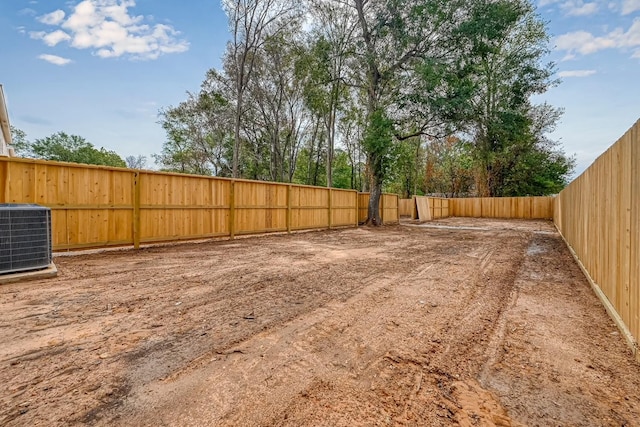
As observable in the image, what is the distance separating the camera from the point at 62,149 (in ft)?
98.6

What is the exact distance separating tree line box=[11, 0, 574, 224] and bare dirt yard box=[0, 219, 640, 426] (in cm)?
1064

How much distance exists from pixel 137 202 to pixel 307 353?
5976 millimetres

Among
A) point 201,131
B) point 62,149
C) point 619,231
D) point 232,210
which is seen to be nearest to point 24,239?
point 232,210

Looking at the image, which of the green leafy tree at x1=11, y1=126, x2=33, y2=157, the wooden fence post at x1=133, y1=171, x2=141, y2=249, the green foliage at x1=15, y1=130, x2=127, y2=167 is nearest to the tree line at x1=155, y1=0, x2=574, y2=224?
the wooden fence post at x1=133, y1=171, x2=141, y2=249

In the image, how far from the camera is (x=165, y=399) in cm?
Answer: 148

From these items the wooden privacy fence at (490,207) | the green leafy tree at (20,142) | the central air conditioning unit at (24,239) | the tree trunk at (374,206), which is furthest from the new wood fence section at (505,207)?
the green leafy tree at (20,142)

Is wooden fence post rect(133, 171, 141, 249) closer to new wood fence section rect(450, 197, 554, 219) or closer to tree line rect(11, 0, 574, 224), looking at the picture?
tree line rect(11, 0, 574, 224)

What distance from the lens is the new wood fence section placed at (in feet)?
70.7

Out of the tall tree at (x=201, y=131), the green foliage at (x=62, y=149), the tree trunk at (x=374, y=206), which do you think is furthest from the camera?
the green foliage at (x=62, y=149)

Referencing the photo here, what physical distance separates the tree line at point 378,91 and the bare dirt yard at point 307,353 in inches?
419

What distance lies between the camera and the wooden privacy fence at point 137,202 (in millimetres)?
5047

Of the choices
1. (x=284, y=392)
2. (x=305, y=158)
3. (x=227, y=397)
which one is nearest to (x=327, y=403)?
(x=284, y=392)

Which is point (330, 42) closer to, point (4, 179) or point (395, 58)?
point (395, 58)

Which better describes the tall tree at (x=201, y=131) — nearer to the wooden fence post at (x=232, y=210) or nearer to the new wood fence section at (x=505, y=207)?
the wooden fence post at (x=232, y=210)
